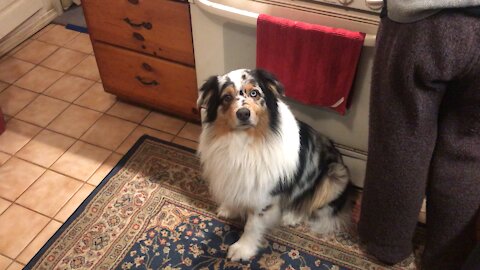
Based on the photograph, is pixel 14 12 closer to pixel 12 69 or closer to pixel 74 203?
pixel 12 69

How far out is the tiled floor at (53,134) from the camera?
1.97m

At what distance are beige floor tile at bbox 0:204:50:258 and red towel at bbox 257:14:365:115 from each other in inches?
48.9

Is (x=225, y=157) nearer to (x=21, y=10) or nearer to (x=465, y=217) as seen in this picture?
(x=465, y=217)

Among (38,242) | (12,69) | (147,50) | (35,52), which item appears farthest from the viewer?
(35,52)

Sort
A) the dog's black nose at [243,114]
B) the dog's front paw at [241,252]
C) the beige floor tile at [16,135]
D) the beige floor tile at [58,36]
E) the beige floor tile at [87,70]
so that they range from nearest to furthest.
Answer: the dog's black nose at [243,114] < the dog's front paw at [241,252] < the beige floor tile at [16,135] < the beige floor tile at [87,70] < the beige floor tile at [58,36]

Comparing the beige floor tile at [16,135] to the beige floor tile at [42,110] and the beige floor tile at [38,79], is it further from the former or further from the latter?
the beige floor tile at [38,79]

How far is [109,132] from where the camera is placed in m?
2.40

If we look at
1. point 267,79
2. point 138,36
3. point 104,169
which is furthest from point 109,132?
point 267,79

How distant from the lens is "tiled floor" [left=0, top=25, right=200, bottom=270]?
1.97 meters

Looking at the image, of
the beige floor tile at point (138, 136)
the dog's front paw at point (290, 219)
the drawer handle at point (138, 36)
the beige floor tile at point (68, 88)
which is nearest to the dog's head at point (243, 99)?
the dog's front paw at point (290, 219)

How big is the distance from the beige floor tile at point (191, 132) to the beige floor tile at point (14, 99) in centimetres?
103

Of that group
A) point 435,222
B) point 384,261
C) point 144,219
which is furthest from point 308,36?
point 144,219

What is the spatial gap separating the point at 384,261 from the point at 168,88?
4.43ft

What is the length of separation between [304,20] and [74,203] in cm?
135
